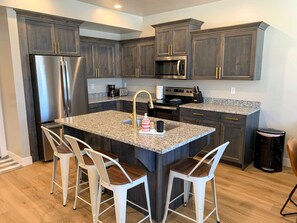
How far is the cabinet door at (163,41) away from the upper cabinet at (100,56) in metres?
1.29

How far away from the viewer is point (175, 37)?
4191 millimetres

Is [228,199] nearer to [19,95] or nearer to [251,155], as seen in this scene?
[251,155]

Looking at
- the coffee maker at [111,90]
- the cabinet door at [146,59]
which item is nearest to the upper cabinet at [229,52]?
the cabinet door at [146,59]

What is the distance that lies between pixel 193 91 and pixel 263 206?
2372 millimetres

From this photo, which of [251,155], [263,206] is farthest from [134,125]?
[251,155]

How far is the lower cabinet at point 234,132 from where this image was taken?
342 centimetres

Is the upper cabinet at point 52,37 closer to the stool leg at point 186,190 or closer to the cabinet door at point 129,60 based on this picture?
the cabinet door at point 129,60

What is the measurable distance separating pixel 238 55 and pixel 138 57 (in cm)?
226

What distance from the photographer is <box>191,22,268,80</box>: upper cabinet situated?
11.3ft

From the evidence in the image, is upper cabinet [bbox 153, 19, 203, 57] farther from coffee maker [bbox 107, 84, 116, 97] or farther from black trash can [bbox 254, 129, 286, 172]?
black trash can [bbox 254, 129, 286, 172]

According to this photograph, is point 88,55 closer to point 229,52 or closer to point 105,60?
point 105,60

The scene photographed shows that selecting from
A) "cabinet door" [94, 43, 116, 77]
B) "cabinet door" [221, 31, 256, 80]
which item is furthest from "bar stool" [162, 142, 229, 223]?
"cabinet door" [94, 43, 116, 77]

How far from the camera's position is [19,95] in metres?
3.52

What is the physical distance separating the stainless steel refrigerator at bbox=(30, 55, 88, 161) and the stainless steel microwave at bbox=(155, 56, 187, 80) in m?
1.49
